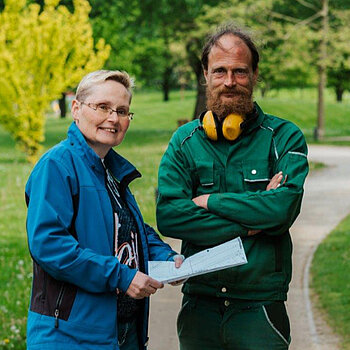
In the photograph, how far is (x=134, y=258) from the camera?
316cm

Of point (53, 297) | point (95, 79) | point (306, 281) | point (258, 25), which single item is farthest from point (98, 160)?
point (258, 25)

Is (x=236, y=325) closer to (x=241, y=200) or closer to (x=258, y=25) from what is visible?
(x=241, y=200)

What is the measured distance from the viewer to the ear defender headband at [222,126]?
329 centimetres

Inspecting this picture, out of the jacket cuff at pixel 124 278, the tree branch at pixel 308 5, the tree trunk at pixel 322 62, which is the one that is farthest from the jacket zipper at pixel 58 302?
the tree branch at pixel 308 5

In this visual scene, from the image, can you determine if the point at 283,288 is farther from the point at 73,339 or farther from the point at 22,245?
the point at 22,245

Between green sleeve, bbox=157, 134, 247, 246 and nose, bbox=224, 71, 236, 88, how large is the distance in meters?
0.37

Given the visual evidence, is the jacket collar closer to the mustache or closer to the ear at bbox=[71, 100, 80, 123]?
the ear at bbox=[71, 100, 80, 123]

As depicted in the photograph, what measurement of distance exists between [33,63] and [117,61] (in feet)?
57.5

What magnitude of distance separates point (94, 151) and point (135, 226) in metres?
0.38

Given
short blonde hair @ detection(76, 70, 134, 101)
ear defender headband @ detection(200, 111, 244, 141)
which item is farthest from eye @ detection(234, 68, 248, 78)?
short blonde hair @ detection(76, 70, 134, 101)

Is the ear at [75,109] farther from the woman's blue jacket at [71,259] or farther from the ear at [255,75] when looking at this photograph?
the ear at [255,75]

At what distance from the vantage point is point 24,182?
1700 cm

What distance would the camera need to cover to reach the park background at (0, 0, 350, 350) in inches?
317

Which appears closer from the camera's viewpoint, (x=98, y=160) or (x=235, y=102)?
(x=98, y=160)
